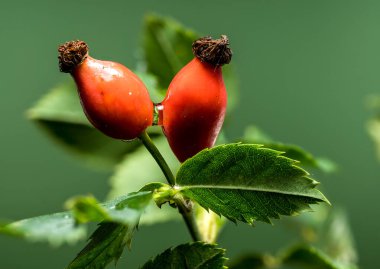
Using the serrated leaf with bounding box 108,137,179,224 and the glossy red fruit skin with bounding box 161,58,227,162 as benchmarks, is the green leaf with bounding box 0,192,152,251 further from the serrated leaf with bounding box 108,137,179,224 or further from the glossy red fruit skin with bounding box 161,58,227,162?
the serrated leaf with bounding box 108,137,179,224

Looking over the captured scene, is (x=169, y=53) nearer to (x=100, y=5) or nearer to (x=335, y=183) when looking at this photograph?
(x=335, y=183)

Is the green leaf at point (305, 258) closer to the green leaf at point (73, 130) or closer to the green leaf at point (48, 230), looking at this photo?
the green leaf at point (73, 130)

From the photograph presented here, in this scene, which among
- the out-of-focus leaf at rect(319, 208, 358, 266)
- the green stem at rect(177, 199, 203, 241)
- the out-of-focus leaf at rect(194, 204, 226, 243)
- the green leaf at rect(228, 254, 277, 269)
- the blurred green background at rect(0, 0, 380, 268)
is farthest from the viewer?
the blurred green background at rect(0, 0, 380, 268)

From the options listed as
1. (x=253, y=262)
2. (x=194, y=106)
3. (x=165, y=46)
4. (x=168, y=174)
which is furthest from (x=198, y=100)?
(x=253, y=262)

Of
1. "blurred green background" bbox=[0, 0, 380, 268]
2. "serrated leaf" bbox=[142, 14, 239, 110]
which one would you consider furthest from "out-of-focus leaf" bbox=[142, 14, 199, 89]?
"blurred green background" bbox=[0, 0, 380, 268]

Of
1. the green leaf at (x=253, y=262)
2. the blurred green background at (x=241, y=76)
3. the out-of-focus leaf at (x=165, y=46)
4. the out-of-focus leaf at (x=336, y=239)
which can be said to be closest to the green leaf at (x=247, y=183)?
the out-of-focus leaf at (x=165, y=46)

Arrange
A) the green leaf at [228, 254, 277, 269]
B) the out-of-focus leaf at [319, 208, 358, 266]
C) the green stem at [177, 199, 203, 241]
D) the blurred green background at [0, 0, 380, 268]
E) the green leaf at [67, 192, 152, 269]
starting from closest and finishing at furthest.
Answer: the green leaf at [67, 192, 152, 269] → the green stem at [177, 199, 203, 241] → the green leaf at [228, 254, 277, 269] → the out-of-focus leaf at [319, 208, 358, 266] → the blurred green background at [0, 0, 380, 268]

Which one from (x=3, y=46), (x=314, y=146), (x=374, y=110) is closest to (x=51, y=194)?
(x=3, y=46)
